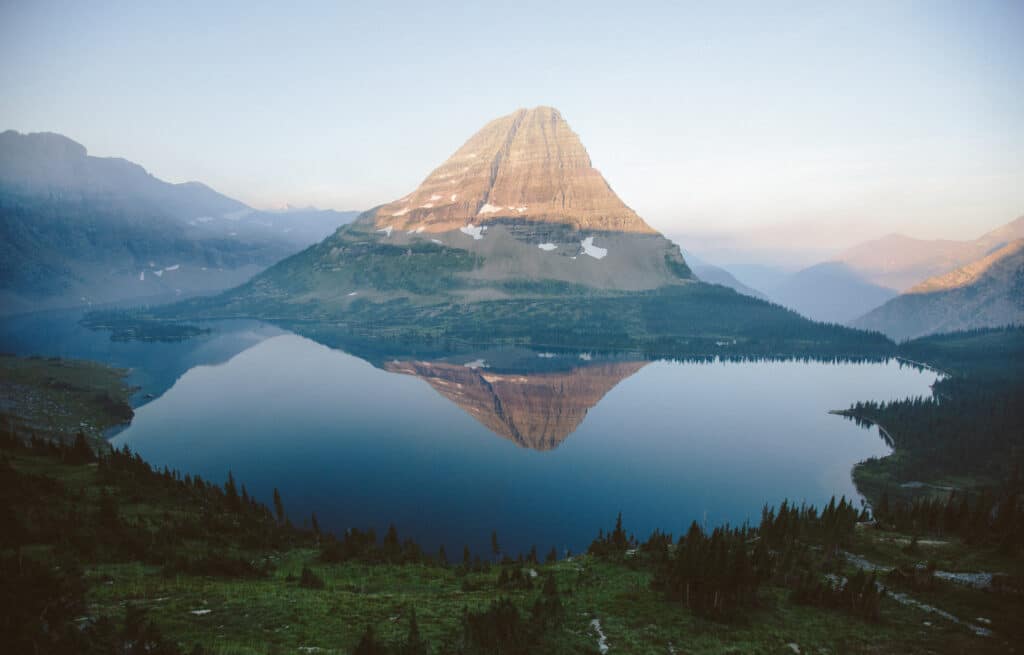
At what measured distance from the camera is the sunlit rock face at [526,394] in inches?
4350

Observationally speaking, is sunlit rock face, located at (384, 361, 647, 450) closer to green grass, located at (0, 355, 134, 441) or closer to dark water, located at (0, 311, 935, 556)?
dark water, located at (0, 311, 935, 556)

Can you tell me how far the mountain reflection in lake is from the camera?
224ft

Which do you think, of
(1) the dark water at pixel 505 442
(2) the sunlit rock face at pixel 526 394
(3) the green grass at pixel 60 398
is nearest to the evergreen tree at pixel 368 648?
(1) the dark water at pixel 505 442

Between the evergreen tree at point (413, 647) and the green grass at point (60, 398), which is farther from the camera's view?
the green grass at point (60, 398)

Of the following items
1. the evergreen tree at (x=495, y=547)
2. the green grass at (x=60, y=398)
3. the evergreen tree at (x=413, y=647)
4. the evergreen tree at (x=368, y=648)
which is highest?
the evergreen tree at (x=368, y=648)

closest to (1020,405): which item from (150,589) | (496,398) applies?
(496,398)

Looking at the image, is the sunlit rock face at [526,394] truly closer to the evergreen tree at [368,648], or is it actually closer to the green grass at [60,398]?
the green grass at [60,398]

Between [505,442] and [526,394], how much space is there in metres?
44.2

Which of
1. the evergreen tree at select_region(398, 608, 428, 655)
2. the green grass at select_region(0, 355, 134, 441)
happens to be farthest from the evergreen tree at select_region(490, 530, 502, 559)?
the green grass at select_region(0, 355, 134, 441)

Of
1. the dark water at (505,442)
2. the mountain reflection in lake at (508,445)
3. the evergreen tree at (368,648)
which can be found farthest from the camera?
the dark water at (505,442)

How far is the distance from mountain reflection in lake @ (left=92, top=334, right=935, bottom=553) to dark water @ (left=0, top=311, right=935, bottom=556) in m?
0.43

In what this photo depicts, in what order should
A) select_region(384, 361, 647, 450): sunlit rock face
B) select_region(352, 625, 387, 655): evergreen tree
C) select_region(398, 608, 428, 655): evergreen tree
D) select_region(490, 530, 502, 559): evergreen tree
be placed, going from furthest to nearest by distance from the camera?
select_region(384, 361, 647, 450): sunlit rock face < select_region(490, 530, 502, 559): evergreen tree < select_region(398, 608, 428, 655): evergreen tree < select_region(352, 625, 387, 655): evergreen tree

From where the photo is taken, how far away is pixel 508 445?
98.4 meters

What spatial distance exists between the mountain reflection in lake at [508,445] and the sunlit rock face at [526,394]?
2.42 feet
